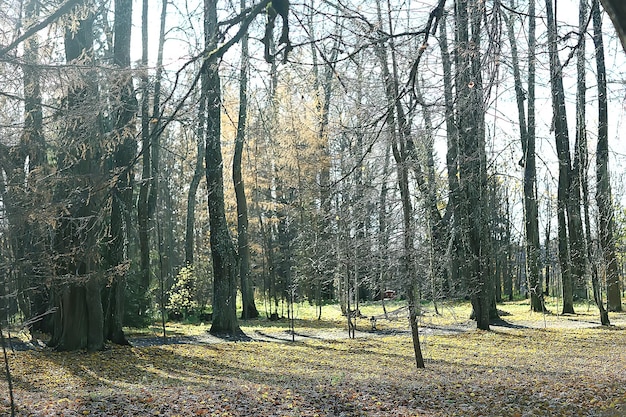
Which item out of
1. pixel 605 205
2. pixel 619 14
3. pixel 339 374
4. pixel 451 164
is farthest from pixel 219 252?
pixel 619 14

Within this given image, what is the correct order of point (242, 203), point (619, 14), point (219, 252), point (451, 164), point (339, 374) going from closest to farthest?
1. point (619, 14)
2. point (339, 374)
3. point (451, 164)
4. point (219, 252)
5. point (242, 203)

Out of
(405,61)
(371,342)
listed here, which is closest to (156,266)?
(371,342)

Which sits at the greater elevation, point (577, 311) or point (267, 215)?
point (267, 215)

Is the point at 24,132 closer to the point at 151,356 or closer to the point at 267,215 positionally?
the point at 151,356

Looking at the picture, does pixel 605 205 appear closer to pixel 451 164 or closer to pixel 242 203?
pixel 451 164

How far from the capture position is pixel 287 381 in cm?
919

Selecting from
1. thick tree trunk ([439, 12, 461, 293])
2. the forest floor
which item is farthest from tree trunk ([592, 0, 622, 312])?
thick tree trunk ([439, 12, 461, 293])

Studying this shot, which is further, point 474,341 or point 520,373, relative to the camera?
point 474,341

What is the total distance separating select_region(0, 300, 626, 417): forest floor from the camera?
6.69 metres

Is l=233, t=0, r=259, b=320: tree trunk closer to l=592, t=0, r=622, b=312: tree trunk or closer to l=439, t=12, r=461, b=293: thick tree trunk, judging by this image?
l=439, t=12, r=461, b=293: thick tree trunk

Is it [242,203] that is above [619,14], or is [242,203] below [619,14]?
above

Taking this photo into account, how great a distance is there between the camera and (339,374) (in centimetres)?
1006

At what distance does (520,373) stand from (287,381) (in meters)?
3.69

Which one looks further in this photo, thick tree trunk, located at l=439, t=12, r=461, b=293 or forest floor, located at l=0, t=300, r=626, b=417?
forest floor, located at l=0, t=300, r=626, b=417
